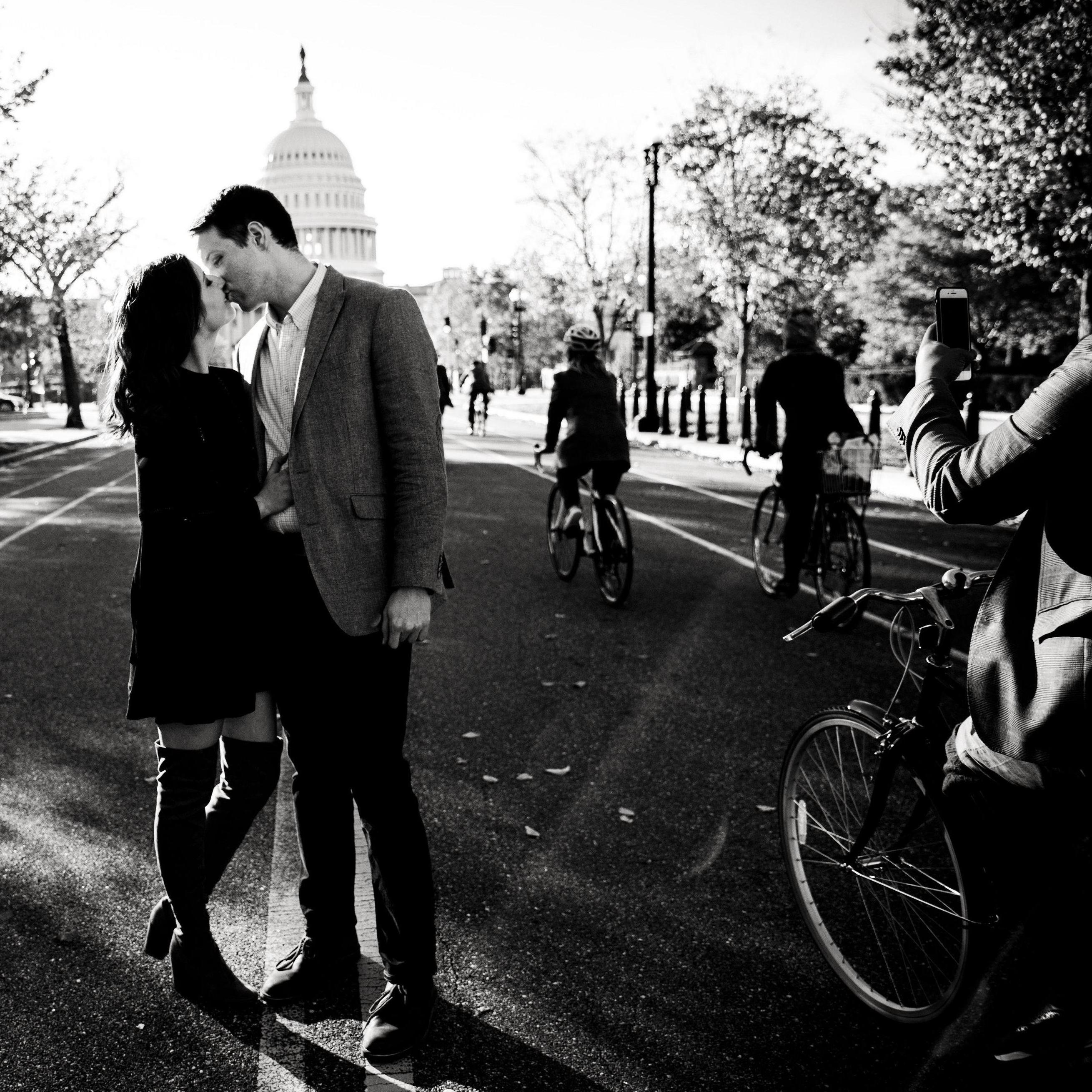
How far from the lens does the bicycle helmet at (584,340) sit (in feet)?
25.1

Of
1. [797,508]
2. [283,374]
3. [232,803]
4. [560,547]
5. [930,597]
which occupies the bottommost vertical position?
[560,547]

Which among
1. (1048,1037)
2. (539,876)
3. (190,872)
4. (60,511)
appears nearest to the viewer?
(1048,1037)

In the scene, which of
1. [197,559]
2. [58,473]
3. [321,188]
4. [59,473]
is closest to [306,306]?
[197,559]

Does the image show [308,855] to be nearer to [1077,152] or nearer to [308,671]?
[308,671]

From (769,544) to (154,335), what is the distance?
20.1 ft

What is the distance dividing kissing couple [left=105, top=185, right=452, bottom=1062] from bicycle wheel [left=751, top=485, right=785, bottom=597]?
561 cm

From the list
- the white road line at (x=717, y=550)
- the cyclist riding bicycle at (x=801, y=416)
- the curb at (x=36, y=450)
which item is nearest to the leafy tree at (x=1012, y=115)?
the white road line at (x=717, y=550)

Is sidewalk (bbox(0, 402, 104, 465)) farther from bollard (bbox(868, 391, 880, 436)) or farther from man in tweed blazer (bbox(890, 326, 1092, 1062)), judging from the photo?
man in tweed blazer (bbox(890, 326, 1092, 1062))

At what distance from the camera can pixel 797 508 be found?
7555 millimetres

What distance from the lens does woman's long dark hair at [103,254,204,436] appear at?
264cm

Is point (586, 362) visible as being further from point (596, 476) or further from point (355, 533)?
point (355, 533)

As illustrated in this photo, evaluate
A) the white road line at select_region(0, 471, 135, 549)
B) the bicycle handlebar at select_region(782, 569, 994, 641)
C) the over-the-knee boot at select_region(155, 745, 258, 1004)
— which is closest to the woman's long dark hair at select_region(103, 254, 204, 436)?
the over-the-knee boot at select_region(155, 745, 258, 1004)

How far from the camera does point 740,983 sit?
3072 mm

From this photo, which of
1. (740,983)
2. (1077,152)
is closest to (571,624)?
(740,983)
